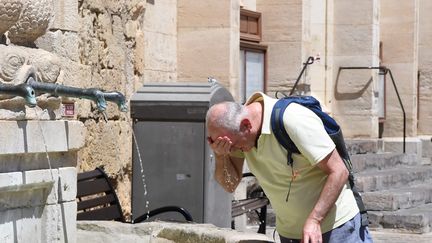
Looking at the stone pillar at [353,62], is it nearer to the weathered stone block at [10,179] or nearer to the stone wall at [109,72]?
the stone wall at [109,72]

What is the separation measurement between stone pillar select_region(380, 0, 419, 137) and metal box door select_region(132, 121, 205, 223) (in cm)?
1223

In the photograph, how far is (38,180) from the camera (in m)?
4.84

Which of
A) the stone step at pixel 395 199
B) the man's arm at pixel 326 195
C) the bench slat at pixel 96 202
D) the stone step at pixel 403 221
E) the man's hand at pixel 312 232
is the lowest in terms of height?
the stone step at pixel 403 221

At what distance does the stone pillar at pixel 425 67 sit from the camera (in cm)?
2159

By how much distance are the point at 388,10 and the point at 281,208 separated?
630 inches

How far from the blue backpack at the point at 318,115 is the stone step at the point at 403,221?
7461mm

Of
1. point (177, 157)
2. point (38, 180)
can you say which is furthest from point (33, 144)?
point (177, 157)

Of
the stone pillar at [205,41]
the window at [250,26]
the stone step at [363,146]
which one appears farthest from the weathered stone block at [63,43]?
the stone step at [363,146]

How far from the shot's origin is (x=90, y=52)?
398 inches

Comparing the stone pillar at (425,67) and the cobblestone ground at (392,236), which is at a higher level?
the stone pillar at (425,67)

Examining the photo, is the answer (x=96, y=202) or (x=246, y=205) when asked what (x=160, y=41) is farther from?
(x=96, y=202)

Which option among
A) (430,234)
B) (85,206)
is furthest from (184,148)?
(430,234)

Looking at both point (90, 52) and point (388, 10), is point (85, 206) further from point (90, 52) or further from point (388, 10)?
point (388, 10)

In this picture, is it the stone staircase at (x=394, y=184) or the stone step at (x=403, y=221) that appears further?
the stone staircase at (x=394, y=184)
